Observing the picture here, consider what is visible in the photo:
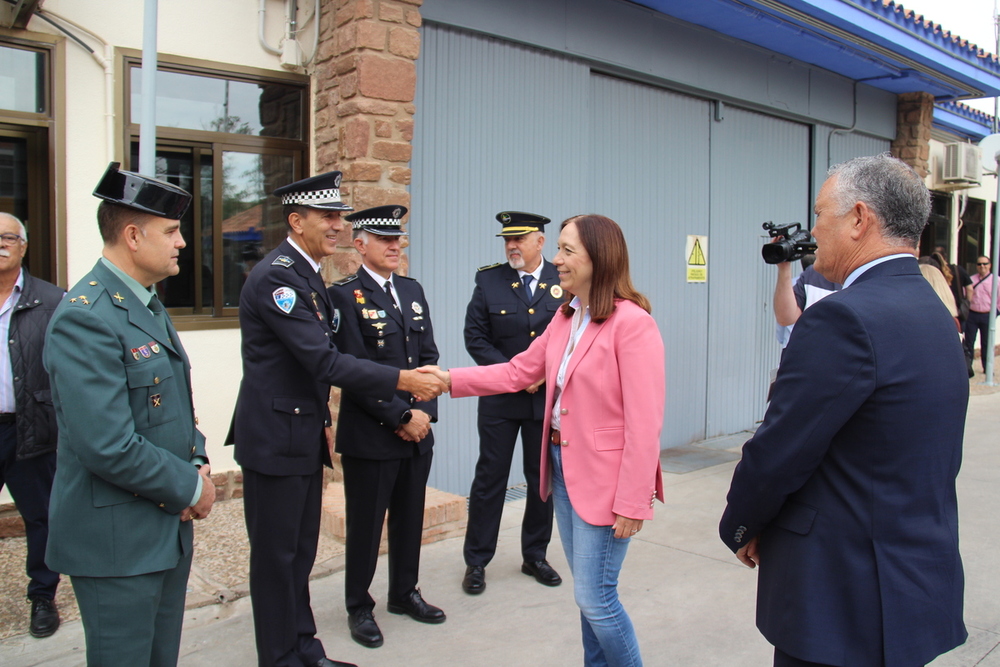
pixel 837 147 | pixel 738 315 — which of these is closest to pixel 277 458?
pixel 738 315

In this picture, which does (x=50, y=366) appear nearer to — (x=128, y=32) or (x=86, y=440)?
(x=86, y=440)

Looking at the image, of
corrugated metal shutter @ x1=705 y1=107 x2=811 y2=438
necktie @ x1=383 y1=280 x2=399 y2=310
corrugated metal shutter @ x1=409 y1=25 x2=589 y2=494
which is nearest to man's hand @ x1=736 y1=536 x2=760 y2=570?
necktie @ x1=383 y1=280 x2=399 y2=310

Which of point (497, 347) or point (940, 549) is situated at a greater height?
point (497, 347)

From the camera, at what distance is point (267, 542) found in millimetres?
3156

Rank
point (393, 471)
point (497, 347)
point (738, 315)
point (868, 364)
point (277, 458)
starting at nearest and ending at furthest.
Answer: point (868, 364), point (277, 458), point (393, 471), point (497, 347), point (738, 315)

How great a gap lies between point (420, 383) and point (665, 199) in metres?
4.92

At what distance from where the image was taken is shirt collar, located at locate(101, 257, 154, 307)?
2428mm

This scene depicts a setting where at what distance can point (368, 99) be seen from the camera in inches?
199

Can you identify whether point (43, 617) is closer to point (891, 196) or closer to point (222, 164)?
point (222, 164)

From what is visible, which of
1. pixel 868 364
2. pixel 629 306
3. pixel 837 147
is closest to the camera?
pixel 868 364

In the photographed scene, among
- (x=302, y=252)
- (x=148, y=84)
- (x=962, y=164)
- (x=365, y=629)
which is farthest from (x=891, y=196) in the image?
(x=962, y=164)

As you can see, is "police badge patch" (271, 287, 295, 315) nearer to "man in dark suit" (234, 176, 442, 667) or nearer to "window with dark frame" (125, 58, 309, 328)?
"man in dark suit" (234, 176, 442, 667)

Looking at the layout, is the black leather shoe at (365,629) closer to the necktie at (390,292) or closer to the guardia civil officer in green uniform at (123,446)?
the guardia civil officer in green uniform at (123,446)

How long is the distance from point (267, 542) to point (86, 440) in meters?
1.11
